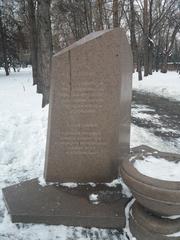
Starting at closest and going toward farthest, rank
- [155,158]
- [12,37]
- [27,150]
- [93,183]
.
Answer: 1. [155,158]
2. [93,183]
3. [27,150]
4. [12,37]

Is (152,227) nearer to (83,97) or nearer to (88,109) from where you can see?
(88,109)

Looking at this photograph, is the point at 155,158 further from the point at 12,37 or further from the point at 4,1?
the point at 12,37

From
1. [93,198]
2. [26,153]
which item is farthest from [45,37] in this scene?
[93,198]

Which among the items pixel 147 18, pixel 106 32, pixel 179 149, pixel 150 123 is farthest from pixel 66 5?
pixel 106 32

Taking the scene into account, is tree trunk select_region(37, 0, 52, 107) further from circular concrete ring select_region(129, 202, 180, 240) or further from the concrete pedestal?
circular concrete ring select_region(129, 202, 180, 240)

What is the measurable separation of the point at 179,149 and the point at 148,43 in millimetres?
24779

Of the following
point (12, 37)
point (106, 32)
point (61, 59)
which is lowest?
point (61, 59)

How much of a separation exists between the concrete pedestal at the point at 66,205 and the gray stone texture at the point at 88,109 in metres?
0.30

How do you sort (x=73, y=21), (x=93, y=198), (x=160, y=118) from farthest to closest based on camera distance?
1. (x=73, y=21)
2. (x=160, y=118)
3. (x=93, y=198)

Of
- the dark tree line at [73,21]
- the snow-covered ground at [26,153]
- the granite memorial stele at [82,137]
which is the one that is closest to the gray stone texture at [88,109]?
the granite memorial stele at [82,137]

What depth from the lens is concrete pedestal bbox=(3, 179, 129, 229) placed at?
3725 millimetres

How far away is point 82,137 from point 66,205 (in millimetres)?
941

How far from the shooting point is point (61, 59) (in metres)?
4.05

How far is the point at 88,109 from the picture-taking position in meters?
4.20
